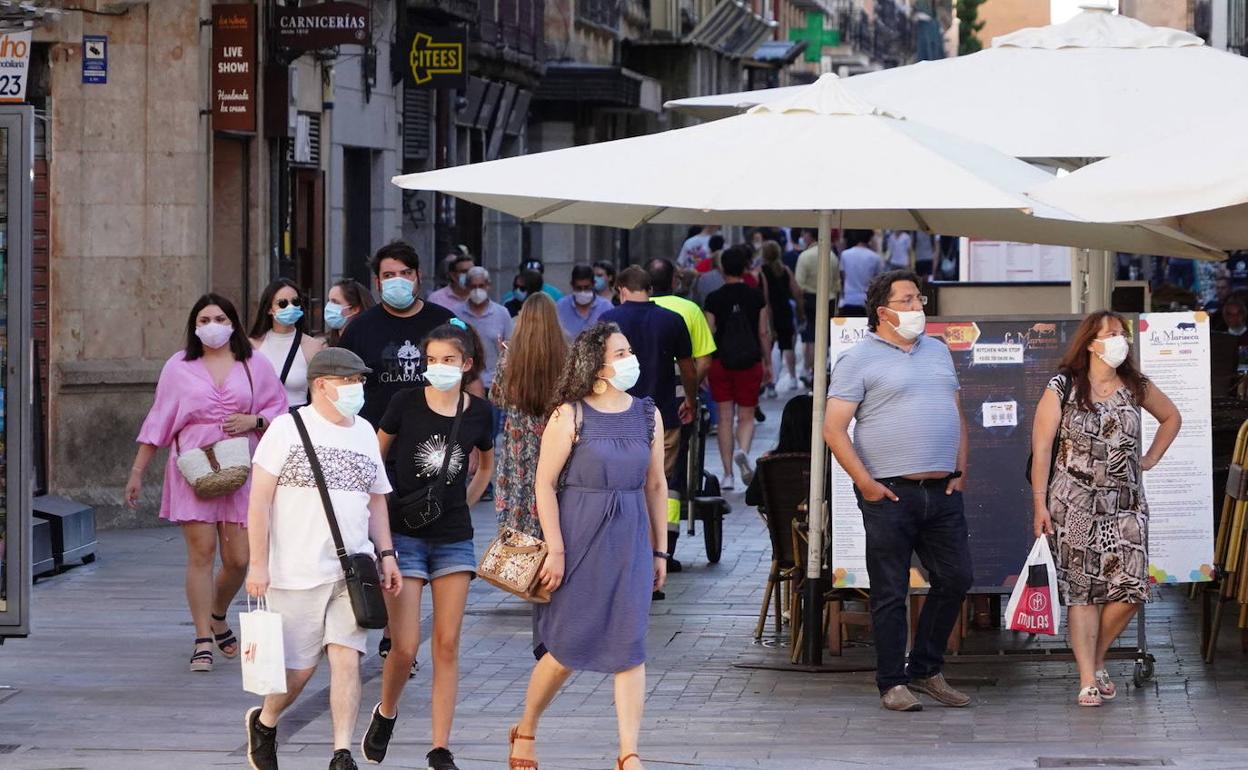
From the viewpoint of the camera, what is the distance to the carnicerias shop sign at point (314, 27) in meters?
17.0

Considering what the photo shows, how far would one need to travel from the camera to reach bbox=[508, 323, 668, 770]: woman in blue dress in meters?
7.52

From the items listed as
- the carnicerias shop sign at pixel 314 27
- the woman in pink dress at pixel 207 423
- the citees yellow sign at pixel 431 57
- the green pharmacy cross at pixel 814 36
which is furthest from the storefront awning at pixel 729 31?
the woman in pink dress at pixel 207 423

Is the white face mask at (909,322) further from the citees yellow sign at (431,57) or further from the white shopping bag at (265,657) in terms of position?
the citees yellow sign at (431,57)

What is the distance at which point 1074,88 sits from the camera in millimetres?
11289

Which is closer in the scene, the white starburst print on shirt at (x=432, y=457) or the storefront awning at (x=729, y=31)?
the white starburst print on shirt at (x=432, y=457)

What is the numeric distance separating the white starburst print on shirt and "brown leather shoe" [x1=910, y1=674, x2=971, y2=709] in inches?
93.3

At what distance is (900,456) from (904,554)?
0.42 meters

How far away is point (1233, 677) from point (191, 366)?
4785mm

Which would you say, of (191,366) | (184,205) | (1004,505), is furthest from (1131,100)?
(184,205)

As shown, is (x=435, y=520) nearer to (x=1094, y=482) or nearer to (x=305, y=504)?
(x=305, y=504)

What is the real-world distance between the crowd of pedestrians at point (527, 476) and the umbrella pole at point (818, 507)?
26.8 inches

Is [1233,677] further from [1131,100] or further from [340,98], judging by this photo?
[340,98]

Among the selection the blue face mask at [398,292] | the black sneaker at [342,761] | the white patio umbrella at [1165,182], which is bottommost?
the black sneaker at [342,761]

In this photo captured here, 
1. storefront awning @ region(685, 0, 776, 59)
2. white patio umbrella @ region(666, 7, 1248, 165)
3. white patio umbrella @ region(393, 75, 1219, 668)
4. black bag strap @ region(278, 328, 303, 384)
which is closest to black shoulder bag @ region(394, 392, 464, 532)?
white patio umbrella @ region(393, 75, 1219, 668)
